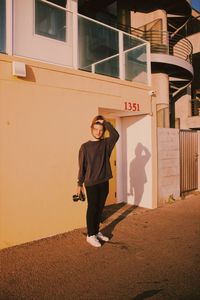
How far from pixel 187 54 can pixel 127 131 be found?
383 inches

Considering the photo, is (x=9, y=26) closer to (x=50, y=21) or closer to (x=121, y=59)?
(x=50, y=21)

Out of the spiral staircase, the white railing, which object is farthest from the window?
the spiral staircase

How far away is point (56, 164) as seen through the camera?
5.41 m

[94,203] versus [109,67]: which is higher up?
[109,67]

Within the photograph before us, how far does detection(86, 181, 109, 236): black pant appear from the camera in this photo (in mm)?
4625

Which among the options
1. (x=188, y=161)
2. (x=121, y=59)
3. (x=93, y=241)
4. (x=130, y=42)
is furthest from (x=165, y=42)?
(x=93, y=241)

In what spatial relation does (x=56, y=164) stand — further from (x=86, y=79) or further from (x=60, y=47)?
(x=60, y=47)

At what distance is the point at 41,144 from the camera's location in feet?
17.0


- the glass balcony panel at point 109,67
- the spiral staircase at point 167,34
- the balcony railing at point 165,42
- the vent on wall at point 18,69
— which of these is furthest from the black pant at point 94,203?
the balcony railing at point 165,42

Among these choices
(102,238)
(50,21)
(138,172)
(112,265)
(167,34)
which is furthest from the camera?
(167,34)

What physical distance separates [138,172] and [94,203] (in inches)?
127

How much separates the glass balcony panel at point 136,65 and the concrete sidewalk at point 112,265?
143 inches

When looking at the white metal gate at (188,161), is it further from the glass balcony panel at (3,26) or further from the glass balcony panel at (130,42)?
the glass balcony panel at (3,26)

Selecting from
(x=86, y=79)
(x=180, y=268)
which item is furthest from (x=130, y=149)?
(x=180, y=268)
